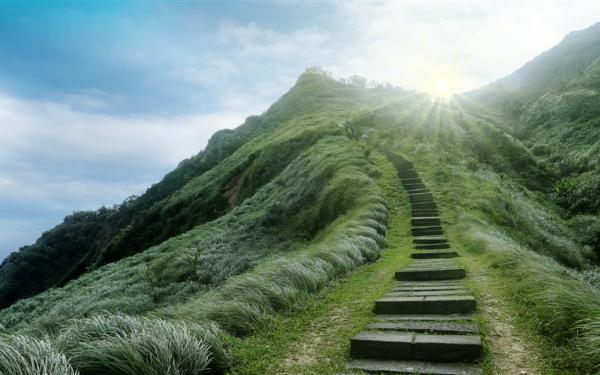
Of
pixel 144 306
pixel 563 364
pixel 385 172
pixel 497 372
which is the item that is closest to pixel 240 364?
pixel 497 372

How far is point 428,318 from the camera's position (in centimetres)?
695

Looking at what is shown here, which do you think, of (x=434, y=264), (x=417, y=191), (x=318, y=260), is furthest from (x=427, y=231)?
(x=318, y=260)

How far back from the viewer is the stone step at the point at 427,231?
15853mm

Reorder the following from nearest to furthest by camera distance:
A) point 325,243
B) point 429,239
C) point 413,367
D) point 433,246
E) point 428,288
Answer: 1. point 413,367
2. point 428,288
3. point 325,243
4. point 433,246
5. point 429,239

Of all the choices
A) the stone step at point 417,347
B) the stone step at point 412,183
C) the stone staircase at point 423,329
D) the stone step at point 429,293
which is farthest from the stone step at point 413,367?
the stone step at point 412,183

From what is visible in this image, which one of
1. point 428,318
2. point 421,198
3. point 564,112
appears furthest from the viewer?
point 564,112

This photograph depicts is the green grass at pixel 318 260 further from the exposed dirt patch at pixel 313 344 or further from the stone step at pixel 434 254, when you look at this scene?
the stone step at pixel 434 254

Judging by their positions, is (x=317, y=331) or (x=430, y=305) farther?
(x=430, y=305)

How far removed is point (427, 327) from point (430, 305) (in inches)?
40.7

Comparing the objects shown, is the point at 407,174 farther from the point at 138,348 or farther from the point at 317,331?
the point at 138,348

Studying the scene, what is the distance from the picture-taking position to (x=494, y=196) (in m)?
20.2

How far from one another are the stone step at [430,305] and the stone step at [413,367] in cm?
188

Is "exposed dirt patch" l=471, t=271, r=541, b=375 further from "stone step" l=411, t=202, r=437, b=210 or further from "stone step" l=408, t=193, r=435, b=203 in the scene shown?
"stone step" l=408, t=193, r=435, b=203

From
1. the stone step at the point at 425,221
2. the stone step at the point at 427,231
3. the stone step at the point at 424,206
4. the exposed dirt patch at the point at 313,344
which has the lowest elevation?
the exposed dirt patch at the point at 313,344
